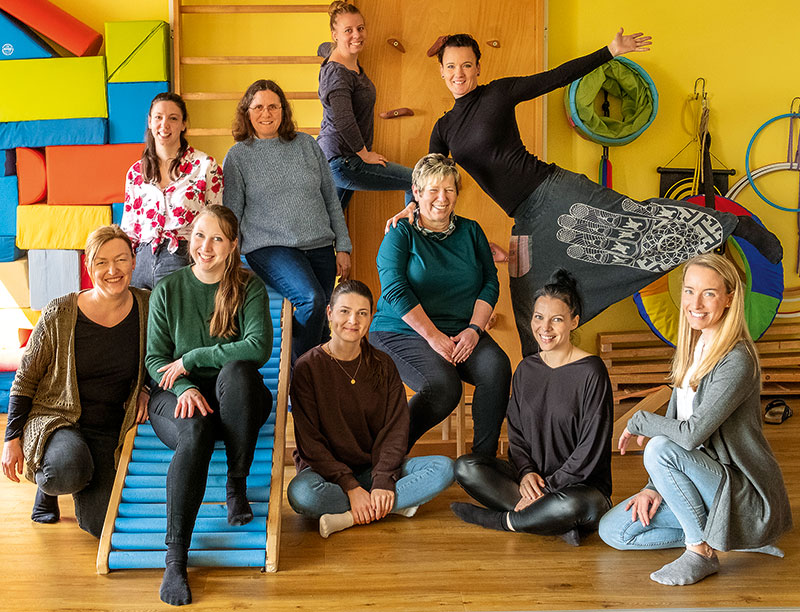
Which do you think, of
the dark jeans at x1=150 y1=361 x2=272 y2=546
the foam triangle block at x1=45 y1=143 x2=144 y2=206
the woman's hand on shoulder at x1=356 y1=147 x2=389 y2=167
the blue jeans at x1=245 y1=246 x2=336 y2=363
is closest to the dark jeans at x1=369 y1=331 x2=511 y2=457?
the blue jeans at x1=245 y1=246 x2=336 y2=363

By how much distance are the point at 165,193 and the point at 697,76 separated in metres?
3.03

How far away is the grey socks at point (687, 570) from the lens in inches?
94.9

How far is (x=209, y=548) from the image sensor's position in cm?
255

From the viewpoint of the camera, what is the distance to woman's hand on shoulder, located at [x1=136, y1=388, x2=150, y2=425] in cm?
282

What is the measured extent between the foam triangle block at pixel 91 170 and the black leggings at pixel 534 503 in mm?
2485

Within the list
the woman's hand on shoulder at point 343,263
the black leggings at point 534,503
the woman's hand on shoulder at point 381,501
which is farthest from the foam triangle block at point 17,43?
the black leggings at point 534,503

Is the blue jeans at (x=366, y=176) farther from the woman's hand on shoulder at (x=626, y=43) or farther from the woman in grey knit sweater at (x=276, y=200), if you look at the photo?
the woman's hand on shoulder at (x=626, y=43)

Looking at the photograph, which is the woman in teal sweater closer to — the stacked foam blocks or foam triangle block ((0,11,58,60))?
the stacked foam blocks

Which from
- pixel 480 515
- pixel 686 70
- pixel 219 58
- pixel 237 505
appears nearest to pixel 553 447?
pixel 480 515

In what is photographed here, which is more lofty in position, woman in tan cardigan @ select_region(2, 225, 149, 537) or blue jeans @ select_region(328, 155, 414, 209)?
blue jeans @ select_region(328, 155, 414, 209)

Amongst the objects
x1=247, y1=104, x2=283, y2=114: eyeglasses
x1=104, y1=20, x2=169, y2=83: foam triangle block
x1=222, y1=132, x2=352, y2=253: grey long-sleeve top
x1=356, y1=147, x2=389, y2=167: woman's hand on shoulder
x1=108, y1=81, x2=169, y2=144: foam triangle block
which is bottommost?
x1=222, y1=132, x2=352, y2=253: grey long-sleeve top

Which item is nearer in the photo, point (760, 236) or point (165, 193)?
point (165, 193)

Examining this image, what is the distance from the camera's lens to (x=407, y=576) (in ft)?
8.18

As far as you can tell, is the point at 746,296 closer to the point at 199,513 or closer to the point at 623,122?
the point at 623,122
